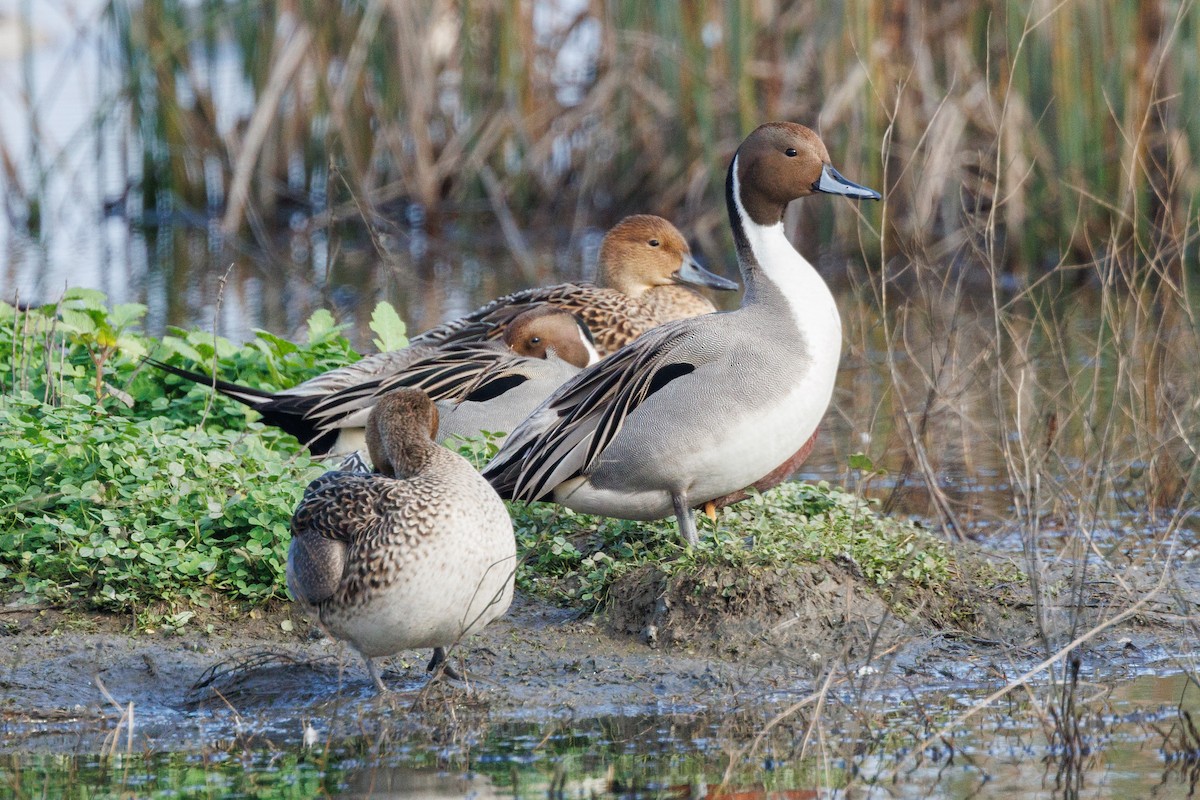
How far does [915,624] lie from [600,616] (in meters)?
0.91

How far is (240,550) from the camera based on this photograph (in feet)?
15.4

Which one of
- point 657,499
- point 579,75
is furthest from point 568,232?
point 657,499

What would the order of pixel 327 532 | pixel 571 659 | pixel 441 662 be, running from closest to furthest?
pixel 327 532 → pixel 441 662 → pixel 571 659

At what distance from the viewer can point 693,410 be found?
15.8ft

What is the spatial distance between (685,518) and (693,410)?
1.10 ft

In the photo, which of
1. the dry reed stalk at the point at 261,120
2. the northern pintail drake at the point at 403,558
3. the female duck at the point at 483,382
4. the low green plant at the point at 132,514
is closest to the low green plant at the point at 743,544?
the northern pintail drake at the point at 403,558

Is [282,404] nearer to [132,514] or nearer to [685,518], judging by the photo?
[132,514]

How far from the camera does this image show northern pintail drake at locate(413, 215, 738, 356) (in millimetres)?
6844

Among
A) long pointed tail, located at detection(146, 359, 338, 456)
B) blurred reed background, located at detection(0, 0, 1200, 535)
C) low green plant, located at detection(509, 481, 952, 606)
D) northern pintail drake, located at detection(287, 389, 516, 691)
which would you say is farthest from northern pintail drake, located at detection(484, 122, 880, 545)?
blurred reed background, located at detection(0, 0, 1200, 535)

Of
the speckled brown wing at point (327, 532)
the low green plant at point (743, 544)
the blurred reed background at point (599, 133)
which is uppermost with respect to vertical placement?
the blurred reed background at point (599, 133)

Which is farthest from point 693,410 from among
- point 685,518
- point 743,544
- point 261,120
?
point 261,120

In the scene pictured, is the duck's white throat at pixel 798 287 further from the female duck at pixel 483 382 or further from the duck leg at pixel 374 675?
the duck leg at pixel 374 675

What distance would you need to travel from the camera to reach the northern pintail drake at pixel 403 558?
3.95 m

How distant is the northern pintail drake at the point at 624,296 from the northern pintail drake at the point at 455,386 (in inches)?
10.2
